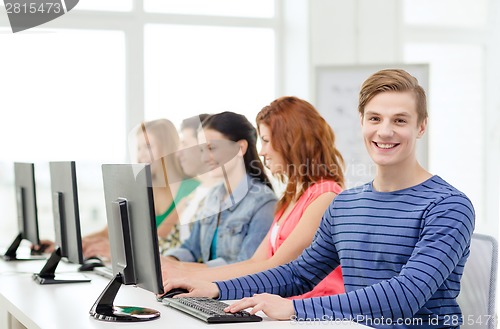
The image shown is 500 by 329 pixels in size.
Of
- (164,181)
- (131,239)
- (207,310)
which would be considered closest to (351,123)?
(164,181)

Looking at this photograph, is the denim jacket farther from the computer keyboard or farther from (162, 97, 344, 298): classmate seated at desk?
the computer keyboard

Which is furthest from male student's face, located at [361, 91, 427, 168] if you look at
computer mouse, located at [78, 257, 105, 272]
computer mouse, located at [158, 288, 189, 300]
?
computer mouse, located at [78, 257, 105, 272]

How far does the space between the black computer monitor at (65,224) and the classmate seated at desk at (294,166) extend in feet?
1.26

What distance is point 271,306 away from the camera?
205 cm

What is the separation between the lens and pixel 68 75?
18.5ft

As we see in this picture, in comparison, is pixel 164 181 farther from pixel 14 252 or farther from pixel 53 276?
pixel 53 276

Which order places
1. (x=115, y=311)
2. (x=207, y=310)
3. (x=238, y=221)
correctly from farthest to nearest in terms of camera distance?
(x=238, y=221) → (x=115, y=311) → (x=207, y=310)

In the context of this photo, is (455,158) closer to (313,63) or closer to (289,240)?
(313,63)

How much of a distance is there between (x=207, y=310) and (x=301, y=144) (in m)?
0.95

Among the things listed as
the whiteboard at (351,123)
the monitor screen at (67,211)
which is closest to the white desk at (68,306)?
the monitor screen at (67,211)

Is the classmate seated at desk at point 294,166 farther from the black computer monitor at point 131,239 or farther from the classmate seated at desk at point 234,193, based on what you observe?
the black computer monitor at point 131,239

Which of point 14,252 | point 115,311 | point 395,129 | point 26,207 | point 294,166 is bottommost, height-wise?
point 14,252

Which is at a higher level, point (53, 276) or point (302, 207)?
point (302, 207)

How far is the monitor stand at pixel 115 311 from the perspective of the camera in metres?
2.14
